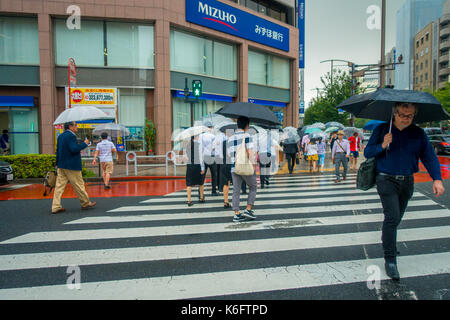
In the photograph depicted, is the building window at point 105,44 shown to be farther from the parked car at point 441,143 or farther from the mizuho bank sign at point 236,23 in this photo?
the parked car at point 441,143

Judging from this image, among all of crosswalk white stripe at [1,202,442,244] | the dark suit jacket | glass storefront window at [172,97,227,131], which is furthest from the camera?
glass storefront window at [172,97,227,131]

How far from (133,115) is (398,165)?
1765cm

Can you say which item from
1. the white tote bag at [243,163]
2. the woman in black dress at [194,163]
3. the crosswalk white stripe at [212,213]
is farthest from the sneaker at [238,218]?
the woman in black dress at [194,163]

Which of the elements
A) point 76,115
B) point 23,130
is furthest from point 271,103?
point 76,115

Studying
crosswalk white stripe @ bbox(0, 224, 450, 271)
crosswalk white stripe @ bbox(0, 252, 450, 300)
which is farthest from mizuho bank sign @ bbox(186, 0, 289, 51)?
crosswalk white stripe @ bbox(0, 252, 450, 300)

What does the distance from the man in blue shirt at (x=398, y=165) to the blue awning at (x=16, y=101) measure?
1945 cm

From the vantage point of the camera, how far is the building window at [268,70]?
25.7 metres

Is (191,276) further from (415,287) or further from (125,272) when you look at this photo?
(415,287)

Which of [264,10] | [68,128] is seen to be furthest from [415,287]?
[264,10]

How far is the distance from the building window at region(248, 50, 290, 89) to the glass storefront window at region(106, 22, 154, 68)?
8.84 meters

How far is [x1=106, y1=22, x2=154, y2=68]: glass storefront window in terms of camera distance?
19.0m

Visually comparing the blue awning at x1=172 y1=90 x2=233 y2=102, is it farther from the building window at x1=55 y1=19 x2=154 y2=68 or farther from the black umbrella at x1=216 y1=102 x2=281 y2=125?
the black umbrella at x1=216 y1=102 x2=281 y2=125

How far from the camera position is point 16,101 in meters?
18.1

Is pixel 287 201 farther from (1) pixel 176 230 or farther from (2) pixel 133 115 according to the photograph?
(2) pixel 133 115
